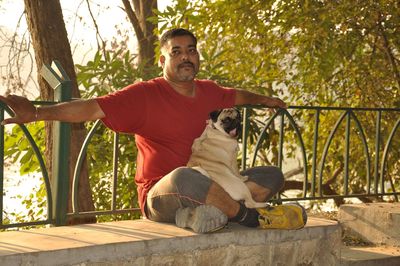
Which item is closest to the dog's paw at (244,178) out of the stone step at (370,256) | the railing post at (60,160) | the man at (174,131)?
the man at (174,131)

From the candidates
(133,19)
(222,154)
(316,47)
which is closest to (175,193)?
(222,154)

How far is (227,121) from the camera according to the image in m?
4.62

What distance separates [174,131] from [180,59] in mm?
456

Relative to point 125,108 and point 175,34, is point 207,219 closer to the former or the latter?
point 125,108

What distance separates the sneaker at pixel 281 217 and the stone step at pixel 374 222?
1.73m

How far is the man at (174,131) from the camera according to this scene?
4348 mm

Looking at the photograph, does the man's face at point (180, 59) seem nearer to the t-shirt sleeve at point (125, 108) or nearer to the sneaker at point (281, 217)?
the t-shirt sleeve at point (125, 108)

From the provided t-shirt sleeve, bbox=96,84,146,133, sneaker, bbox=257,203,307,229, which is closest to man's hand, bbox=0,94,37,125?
t-shirt sleeve, bbox=96,84,146,133

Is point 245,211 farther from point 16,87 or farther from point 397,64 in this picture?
point 16,87

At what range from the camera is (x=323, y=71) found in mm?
10117

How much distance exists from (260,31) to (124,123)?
20.3 feet

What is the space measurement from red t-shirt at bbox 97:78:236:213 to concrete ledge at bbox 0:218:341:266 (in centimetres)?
37

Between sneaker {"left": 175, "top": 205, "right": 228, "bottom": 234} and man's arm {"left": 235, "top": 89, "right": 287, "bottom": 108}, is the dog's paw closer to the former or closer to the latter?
sneaker {"left": 175, "top": 205, "right": 228, "bottom": 234}

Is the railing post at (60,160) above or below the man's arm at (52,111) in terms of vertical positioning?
below
